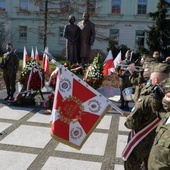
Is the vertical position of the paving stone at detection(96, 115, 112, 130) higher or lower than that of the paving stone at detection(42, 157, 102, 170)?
lower

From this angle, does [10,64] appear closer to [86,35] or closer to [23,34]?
[86,35]

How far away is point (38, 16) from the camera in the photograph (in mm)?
32344

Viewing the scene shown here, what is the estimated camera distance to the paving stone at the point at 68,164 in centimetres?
420

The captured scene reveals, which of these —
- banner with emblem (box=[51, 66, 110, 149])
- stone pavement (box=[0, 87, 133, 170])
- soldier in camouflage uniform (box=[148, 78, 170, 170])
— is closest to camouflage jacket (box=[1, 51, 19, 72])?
stone pavement (box=[0, 87, 133, 170])

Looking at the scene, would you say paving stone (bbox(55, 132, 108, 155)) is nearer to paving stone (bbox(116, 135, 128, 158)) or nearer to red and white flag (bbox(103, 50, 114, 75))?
paving stone (bbox(116, 135, 128, 158))

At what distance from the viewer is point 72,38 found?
9797 millimetres

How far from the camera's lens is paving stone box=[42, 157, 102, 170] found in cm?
420

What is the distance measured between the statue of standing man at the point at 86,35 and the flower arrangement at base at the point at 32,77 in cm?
236

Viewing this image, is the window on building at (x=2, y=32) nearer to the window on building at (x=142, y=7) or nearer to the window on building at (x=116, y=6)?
the window on building at (x=116, y=6)

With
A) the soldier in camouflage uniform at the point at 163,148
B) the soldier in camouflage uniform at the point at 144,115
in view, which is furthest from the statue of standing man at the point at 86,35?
the soldier in camouflage uniform at the point at 163,148

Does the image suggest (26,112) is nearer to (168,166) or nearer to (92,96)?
(92,96)

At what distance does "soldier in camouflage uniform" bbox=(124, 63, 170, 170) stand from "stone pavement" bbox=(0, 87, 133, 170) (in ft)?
3.93

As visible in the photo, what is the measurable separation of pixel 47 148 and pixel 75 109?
6.26ft

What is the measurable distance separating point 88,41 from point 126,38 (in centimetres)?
2193
